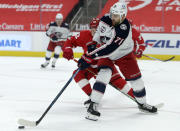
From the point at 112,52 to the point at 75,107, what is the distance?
0.73 meters

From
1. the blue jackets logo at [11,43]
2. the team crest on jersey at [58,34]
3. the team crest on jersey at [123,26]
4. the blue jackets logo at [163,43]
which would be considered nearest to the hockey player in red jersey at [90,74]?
the team crest on jersey at [123,26]

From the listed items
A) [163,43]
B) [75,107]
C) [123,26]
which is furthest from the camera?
[163,43]

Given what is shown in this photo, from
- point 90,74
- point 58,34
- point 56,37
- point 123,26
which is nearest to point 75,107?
point 90,74

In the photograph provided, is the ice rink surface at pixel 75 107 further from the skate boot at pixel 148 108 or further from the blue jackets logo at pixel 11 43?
the blue jackets logo at pixel 11 43

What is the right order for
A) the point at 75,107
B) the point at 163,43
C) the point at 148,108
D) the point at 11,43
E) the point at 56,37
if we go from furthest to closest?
the point at 11,43 → the point at 163,43 → the point at 56,37 → the point at 75,107 → the point at 148,108

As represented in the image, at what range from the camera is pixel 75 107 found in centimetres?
294

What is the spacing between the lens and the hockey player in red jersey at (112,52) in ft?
7.90

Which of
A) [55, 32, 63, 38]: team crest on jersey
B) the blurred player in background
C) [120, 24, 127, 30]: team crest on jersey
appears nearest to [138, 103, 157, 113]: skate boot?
[120, 24, 127, 30]: team crest on jersey

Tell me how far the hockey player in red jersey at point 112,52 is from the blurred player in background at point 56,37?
3.60m

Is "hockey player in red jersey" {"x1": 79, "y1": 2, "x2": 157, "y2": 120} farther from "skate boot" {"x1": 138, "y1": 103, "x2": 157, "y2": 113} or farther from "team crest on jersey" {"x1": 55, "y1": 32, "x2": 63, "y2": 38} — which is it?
A: "team crest on jersey" {"x1": 55, "y1": 32, "x2": 63, "y2": 38}

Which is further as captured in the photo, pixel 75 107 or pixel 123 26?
pixel 75 107

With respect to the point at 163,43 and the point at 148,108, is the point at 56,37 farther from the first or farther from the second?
the point at 148,108

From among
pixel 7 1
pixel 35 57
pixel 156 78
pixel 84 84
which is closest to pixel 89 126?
pixel 84 84

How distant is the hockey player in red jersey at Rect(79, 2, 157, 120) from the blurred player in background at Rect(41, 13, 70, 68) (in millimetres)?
3600
